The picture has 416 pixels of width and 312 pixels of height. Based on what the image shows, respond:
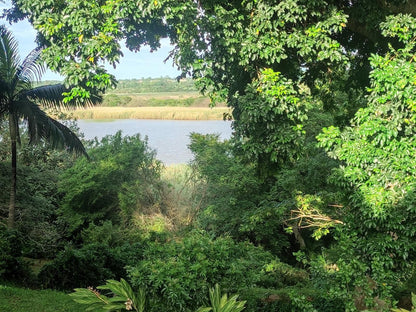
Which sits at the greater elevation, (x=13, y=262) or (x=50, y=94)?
(x=50, y=94)

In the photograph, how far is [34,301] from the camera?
8008mm

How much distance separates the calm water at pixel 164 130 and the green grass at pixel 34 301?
43.0 feet

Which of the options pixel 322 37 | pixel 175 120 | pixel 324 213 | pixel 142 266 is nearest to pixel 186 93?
pixel 175 120

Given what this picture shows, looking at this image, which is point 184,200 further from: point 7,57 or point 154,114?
point 154,114

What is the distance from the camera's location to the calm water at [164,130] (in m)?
23.7

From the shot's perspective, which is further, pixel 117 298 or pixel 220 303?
pixel 117 298

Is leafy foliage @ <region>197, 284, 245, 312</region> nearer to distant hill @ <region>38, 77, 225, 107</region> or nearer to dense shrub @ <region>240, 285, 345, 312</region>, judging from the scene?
dense shrub @ <region>240, 285, 345, 312</region>

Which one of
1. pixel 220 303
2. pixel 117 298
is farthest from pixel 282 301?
pixel 117 298

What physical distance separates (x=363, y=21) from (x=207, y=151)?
393 inches

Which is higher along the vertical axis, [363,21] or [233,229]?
[363,21]

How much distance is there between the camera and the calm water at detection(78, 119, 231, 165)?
23.7 m

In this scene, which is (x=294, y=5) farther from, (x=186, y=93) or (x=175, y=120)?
(x=186, y=93)

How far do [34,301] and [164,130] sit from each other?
23542 millimetres

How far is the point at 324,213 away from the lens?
12.2 m
